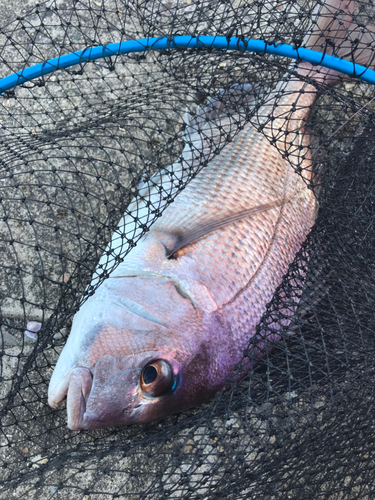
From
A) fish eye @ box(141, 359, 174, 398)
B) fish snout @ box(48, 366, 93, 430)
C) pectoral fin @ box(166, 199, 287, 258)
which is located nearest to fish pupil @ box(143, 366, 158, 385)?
fish eye @ box(141, 359, 174, 398)

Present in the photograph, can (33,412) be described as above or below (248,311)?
below

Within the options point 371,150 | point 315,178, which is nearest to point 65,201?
point 315,178

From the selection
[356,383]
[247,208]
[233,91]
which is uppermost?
[233,91]

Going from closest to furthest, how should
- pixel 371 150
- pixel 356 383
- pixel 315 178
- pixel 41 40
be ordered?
pixel 356 383 → pixel 371 150 → pixel 315 178 → pixel 41 40

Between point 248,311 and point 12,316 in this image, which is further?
point 12,316

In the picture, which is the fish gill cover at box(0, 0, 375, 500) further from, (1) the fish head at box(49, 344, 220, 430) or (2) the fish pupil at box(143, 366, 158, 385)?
(2) the fish pupil at box(143, 366, 158, 385)

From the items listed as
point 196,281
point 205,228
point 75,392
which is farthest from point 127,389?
point 205,228

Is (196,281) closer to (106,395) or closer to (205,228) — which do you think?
(205,228)

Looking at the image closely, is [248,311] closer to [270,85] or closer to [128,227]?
[128,227]
